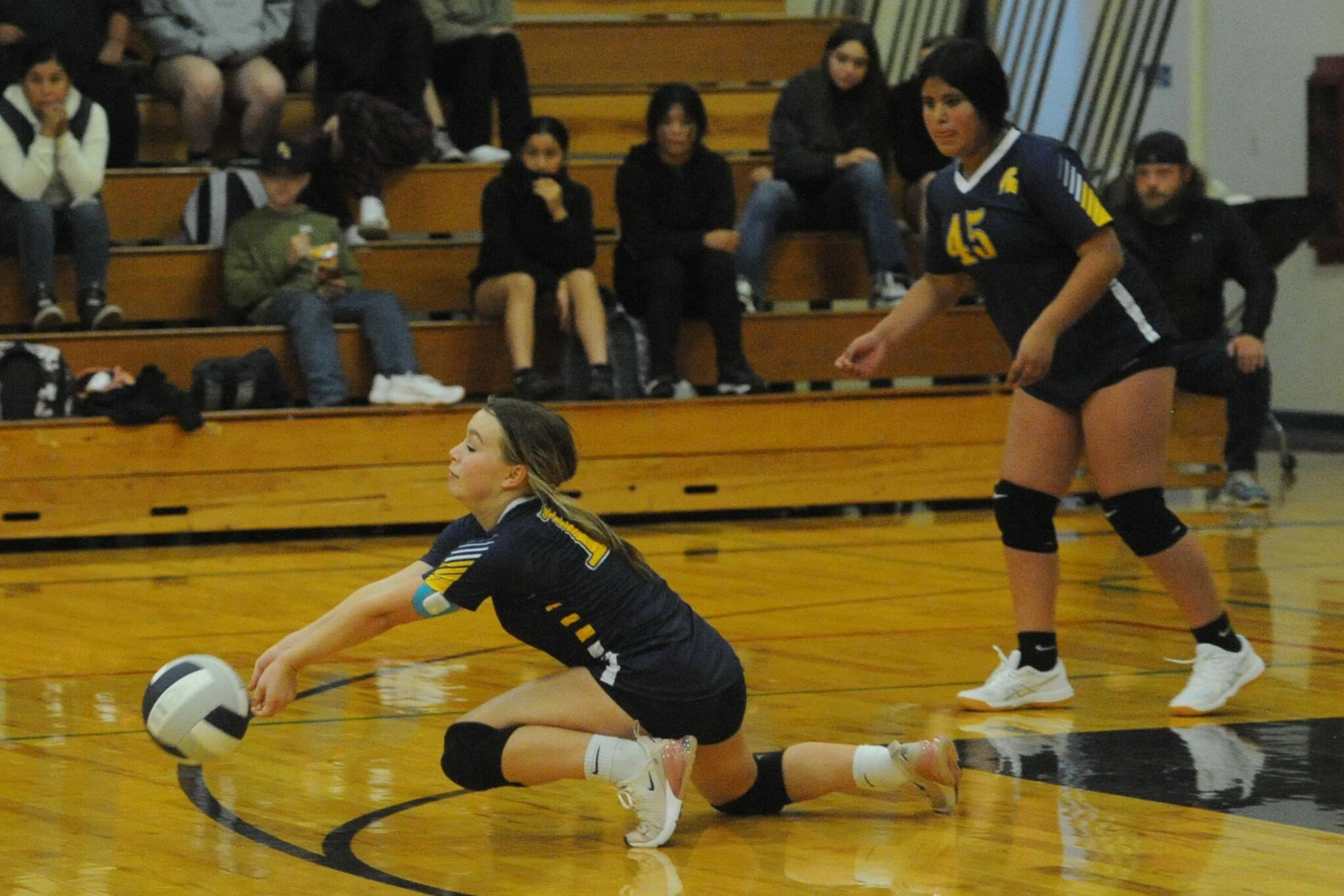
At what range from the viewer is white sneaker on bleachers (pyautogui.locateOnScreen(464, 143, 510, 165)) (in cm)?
925

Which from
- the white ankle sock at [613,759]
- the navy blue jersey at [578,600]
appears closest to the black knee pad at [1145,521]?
the navy blue jersey at [578,600]

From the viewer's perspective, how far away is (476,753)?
329cm

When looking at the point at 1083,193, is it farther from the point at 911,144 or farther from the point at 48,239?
the point at 911,144

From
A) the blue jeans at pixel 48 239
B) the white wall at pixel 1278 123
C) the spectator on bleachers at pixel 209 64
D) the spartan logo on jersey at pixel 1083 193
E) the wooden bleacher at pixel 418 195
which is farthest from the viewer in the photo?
the white wall at pixel 1278 123

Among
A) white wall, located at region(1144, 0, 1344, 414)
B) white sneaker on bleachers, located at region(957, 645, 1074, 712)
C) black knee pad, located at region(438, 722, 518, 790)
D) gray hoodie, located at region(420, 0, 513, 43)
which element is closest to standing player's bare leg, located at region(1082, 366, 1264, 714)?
white sneaker on bleachers, located at region(957, 645, 1074, 712)

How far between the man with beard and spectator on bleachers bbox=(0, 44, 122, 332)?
429cm

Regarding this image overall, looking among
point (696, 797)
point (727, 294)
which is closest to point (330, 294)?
point (727, 294)

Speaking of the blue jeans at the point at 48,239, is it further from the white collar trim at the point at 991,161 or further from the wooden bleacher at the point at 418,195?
the white collar trim at the point at 991,161

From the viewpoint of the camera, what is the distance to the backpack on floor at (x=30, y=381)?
7.56 meters

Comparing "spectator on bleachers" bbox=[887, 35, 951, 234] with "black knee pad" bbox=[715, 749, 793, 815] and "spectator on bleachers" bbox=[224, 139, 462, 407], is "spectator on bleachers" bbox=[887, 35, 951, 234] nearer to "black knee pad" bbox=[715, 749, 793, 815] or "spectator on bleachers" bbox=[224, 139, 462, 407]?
"spectator on bleachers" bbox=[224, 139, 462, 407]

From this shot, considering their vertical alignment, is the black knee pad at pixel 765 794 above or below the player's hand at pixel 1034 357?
below

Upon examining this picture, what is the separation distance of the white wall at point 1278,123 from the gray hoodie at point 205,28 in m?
6.13

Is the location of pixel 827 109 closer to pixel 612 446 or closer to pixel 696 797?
pixel 612 446

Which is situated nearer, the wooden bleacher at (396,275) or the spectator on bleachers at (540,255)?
the spectator on bleachers at (540,255)
